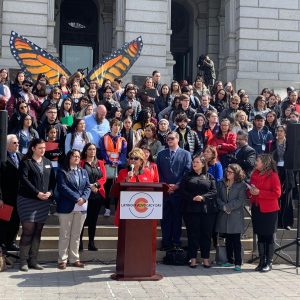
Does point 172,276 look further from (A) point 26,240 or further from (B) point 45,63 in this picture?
(B) point 45,63

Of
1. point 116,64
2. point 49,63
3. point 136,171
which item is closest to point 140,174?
point 136,171

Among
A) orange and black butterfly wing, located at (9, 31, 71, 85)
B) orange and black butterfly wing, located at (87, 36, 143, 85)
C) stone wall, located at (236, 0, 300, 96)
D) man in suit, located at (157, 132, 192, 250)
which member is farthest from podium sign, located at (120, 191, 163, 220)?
stone wall, located at (236, 0, 300, 96)

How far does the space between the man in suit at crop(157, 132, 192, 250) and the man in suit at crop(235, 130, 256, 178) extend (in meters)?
1.27

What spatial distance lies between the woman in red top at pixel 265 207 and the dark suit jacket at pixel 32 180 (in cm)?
357

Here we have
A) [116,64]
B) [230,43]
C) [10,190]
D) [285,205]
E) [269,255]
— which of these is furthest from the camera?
[230,43]

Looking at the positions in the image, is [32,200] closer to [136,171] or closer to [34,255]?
[34,255]

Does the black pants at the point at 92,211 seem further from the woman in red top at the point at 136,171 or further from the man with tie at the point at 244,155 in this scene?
the man with tie at the point at 244,155

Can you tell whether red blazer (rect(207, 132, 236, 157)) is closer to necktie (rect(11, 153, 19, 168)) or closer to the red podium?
the red podium

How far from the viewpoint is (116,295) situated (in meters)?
8.68

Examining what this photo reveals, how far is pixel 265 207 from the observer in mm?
10852

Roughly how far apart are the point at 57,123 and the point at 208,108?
431 centimetres

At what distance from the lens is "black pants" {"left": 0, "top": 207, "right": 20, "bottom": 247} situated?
34.3 feet

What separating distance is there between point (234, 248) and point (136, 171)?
225 centimetres

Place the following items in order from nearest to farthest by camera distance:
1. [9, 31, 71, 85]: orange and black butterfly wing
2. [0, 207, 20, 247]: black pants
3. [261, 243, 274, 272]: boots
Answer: [0, 207, 20, 247]: black pants → [261, 243, 274, 272]: boots → [9, 31, 71, 85]: orange and black butterfly wing
